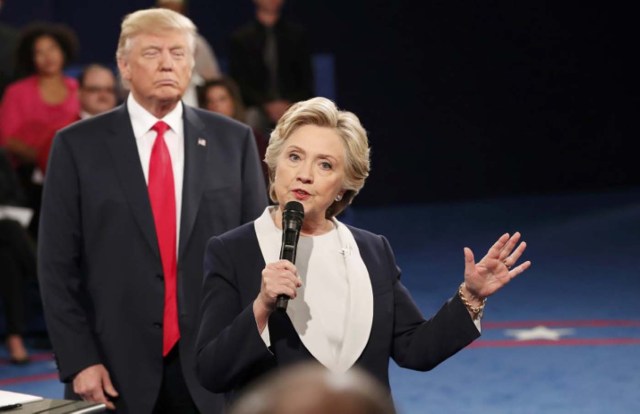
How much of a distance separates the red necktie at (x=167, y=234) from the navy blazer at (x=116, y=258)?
2 cm

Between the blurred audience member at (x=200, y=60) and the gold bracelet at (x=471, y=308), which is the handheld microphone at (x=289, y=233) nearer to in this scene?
the gold bracelet at (x=471, y=308)

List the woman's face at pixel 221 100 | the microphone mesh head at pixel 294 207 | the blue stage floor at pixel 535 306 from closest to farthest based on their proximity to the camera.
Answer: the microphone mesh head at pixel 294 207
the blue stage floor at pixel 535 306
the woman's face at pixel 221 100

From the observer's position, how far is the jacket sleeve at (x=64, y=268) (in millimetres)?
3289

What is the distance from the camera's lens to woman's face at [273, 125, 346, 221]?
8.57 feet

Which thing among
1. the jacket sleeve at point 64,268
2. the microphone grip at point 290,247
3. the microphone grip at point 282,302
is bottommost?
the jacket sleeve at point 64,268

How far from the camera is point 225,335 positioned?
255cm

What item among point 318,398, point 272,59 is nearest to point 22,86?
point 272,59

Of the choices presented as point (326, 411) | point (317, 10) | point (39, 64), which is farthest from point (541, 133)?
point (326, 411)

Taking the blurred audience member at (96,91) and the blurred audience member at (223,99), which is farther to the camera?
the blurred audience member at (96,91)

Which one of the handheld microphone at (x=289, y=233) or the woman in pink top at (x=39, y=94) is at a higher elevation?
the handheld microphone at (x=289, y=233)

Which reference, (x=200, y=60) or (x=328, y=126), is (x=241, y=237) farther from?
(x=200, y=60)

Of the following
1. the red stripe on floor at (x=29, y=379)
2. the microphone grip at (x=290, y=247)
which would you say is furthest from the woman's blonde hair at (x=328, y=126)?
the red stripe on floor at (x=29, y=379)

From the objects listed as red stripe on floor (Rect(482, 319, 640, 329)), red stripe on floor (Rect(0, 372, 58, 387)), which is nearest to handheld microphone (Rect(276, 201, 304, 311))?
red stripe on floor (Rect(0, 372, 58, 387))

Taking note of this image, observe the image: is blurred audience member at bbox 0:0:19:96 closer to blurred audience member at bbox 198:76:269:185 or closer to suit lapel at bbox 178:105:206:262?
blurred audience member at bbox 198:76:269:185
